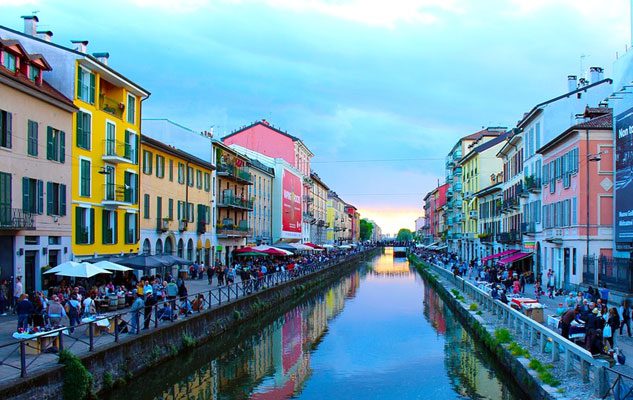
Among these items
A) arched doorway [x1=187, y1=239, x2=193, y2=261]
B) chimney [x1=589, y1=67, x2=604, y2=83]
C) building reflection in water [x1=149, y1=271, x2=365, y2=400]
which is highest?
chimney [x1=589, y1=67, x2=604, y2=83]

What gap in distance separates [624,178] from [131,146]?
25628 millimetres

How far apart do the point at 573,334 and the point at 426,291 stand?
120 feet

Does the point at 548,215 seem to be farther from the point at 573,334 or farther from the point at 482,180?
the point at 482,180

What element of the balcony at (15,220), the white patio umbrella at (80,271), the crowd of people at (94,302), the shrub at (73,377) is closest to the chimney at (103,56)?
the crowd of people at (94,302)

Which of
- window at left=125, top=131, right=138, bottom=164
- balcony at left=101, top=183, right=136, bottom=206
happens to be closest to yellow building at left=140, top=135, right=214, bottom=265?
window at left=125, top=131, right=138, bottom=164

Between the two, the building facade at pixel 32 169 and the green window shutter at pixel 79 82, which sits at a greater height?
the green window shutter at pixel 79 82

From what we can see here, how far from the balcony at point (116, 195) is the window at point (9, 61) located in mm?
8983

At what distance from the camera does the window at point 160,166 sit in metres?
41.5

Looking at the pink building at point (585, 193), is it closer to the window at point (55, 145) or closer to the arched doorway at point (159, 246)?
the arched doorway at point (159, 246)

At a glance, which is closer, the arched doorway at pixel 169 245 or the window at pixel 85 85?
the window at pixel 85 85

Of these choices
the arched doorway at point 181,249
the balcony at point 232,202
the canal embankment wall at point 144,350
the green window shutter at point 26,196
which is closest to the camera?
the canal embankment wall at point 144,350

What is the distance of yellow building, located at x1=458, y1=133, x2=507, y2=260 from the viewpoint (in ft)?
249

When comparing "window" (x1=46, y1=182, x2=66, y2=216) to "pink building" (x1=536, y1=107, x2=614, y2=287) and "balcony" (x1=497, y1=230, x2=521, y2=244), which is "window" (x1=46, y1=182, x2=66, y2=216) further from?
"balcony" (x1=497, y1=230, x2=521, y2=244)

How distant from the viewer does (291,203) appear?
82.8 metres
